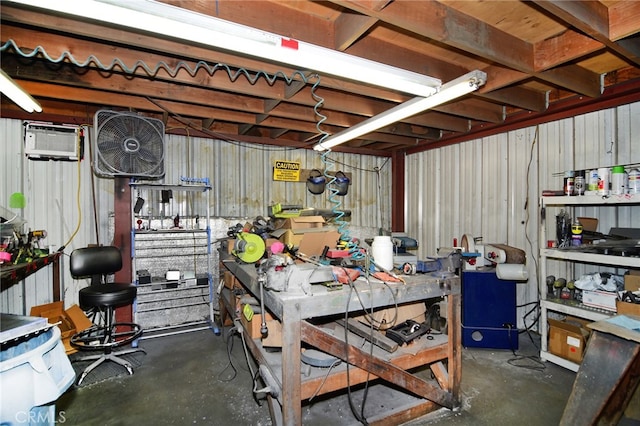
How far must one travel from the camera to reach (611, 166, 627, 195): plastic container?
2305mm

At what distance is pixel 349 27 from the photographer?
183 centimetres

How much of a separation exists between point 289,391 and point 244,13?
82.8 inches

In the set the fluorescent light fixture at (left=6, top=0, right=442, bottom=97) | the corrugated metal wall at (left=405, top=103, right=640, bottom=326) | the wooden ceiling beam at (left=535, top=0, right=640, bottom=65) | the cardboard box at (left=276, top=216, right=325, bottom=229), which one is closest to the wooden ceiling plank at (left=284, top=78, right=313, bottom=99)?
the fluorescent light fixture at (left=6, top=0, right=442, bottom=97)

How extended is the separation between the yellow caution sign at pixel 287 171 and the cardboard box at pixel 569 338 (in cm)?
343

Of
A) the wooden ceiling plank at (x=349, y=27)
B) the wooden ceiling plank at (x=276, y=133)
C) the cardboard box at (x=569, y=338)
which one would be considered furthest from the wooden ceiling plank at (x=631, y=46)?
the wooden ceiling plank at (x=276, y=133)

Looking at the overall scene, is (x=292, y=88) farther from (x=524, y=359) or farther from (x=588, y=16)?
(x=524, y=359)

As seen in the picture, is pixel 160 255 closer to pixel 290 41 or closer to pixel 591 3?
pixel 290 41

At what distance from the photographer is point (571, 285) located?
279 cm

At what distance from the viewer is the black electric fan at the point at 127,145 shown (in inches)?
115

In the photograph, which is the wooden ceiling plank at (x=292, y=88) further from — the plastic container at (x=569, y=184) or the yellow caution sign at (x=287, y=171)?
the plastic container at (x=569, y=184)

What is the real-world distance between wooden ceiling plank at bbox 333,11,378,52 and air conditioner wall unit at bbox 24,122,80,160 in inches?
124

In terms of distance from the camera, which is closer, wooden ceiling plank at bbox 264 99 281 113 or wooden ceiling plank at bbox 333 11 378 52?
wooden ceiling plank at bbox 333 11 378 52

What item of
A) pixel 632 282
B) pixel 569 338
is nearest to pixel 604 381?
pixel 569 338

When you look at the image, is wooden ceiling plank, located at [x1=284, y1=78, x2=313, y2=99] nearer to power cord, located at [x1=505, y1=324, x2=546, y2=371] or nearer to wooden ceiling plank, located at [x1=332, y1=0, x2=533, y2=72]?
wooden ceiling plank, located at [x1=332, y1=0, x2=533, y2=72]
